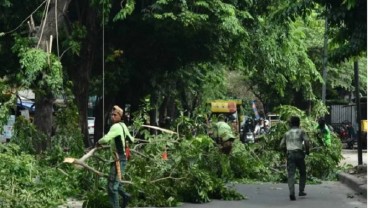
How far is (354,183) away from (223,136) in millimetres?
3566

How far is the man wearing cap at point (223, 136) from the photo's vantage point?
17.6 meters

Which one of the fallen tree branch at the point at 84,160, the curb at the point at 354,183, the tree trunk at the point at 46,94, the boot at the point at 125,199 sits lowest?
the curb at the point at 354,183

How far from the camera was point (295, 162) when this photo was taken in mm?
Answer: 13742

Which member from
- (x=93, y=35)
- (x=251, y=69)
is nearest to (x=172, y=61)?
(x=251, y=69)

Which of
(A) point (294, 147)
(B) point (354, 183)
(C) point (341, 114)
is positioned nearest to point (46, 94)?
(A) point (294, 147)

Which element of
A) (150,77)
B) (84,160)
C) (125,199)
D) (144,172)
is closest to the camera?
(125,199)

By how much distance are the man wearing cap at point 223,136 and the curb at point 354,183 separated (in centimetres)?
298

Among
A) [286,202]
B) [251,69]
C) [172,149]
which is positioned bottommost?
[286,202]

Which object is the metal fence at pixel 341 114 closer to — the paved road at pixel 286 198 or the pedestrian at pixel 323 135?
the pedestrian at pixel 323 135

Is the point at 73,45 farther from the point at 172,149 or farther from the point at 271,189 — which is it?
the point at 271,189

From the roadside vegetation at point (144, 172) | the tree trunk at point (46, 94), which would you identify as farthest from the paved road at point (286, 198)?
the tree trunk at point (46, 94)

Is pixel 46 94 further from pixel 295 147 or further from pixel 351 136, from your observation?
pixel 351 136

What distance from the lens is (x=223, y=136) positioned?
17.8 meters

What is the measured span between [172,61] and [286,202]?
45.8 feet
